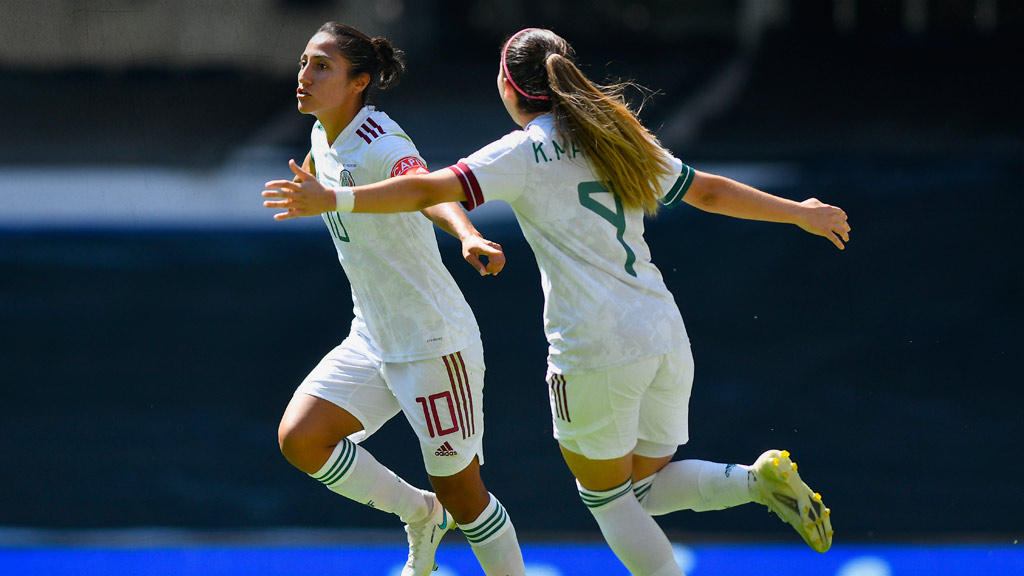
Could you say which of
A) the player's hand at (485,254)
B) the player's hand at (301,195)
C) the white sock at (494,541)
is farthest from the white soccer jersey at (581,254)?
the white sock at (494,541)

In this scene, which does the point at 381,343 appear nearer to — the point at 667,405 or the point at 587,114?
the point at 667,405

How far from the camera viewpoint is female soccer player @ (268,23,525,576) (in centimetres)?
305

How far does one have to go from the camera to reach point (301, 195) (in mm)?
2479

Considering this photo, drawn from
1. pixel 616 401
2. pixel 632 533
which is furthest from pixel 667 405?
pixel 632 533

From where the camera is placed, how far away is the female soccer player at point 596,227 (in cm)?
268

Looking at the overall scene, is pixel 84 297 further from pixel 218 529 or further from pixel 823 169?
pixel 823 169

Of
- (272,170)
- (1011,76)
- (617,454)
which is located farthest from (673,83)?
(617,454)

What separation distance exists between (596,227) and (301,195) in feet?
2.22

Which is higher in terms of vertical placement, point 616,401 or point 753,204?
point 753,204

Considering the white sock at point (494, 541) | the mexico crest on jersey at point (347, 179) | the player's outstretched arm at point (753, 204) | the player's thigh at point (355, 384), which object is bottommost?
the white sock at point (494, 541)

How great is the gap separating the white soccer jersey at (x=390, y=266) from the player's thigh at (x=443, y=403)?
0.04 metres

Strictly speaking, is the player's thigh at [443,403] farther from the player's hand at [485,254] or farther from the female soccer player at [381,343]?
the player's hand at [485,254]

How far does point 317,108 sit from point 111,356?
231cm

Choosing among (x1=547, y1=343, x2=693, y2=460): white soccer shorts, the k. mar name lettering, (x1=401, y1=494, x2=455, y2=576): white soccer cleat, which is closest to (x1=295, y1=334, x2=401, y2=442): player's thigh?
(x1=401, y1=494, x2=455, y2=576): white soccer cleat
